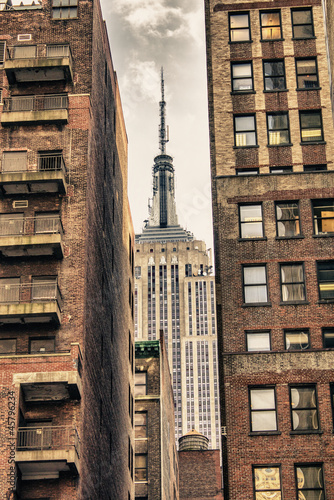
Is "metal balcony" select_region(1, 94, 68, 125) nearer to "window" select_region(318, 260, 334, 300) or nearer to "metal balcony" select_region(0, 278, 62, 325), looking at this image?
"metal balcony" select_region(0, 278, 62, 325)

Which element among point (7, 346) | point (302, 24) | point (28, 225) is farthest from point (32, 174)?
point (302, 24)

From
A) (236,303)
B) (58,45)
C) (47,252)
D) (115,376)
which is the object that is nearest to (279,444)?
(236,303)

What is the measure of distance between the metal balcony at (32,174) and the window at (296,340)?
18.2 m

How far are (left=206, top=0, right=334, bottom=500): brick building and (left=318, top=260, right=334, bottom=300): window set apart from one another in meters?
0.07

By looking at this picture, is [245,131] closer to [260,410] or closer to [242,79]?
[242,79]

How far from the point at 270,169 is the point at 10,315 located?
19.0 m

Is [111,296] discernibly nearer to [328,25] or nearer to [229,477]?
[229,477]

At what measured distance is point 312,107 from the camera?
6006cm

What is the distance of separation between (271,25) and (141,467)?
4425 centimetres

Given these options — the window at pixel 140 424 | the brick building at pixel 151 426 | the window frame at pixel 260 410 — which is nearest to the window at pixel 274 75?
the window frame at pixel 260 410

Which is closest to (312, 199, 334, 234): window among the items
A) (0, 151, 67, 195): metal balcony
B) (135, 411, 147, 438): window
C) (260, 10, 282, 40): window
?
(260, 10, 282, 40): window

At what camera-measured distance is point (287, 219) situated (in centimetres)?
5628

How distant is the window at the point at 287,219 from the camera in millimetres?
55938

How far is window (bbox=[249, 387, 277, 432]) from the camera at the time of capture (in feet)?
164
